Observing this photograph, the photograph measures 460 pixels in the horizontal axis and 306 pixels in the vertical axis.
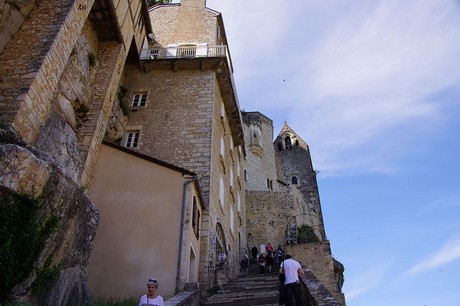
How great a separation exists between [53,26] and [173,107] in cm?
663

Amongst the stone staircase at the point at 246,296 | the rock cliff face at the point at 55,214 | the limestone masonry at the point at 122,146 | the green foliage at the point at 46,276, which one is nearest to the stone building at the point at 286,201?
the limestone masonry at the point at 122,146

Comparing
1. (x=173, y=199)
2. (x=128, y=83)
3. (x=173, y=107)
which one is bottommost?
(x=173, y=199)

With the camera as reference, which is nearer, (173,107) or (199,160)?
(199,160)

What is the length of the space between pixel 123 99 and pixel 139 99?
69cm

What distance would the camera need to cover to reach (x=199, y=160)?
13.6 metres

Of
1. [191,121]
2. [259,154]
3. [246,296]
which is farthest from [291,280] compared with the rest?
[259,154]

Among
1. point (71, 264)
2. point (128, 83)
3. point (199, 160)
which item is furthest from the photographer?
point (128, 83)

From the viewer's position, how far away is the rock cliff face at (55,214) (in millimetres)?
5398

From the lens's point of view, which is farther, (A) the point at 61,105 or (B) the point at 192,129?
(B) the point at 192,129

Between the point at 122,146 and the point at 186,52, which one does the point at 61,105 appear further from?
the point at 186,52

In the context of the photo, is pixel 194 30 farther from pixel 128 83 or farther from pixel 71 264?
pixel 71 264

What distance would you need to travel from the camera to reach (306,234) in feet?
95.7

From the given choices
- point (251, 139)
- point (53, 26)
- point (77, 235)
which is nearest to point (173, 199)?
point (77, 235)

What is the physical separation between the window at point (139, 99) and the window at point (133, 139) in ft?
5.38
